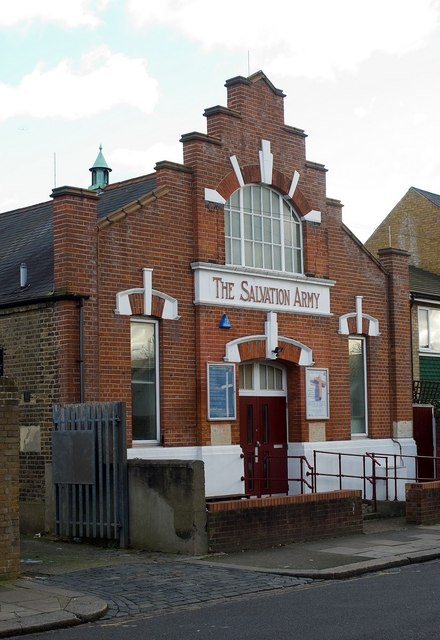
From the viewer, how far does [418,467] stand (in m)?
22.8

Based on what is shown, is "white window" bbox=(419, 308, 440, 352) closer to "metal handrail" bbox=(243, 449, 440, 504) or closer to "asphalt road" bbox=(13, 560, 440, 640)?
"metal handrail" bbox=(243, 449, 440, 504)

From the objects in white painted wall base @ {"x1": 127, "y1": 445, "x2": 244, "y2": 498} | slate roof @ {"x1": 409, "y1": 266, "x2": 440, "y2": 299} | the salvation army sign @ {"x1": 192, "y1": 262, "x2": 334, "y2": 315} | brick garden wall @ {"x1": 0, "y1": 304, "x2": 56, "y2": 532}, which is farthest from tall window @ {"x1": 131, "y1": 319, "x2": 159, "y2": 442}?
slate roof @ {"x1": 409, "y1": 266, "x2": 440, "y2": 299}

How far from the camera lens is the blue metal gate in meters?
14.8

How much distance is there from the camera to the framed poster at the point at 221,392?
60.7ft

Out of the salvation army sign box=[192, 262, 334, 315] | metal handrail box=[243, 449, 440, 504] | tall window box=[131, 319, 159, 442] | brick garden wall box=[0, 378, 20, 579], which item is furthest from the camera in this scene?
metal handrail box=[243, 449, 440, 504]

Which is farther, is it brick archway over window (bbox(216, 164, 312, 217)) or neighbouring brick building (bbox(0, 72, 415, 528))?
brick archway over window (bbox(216, 164, 312, 217))

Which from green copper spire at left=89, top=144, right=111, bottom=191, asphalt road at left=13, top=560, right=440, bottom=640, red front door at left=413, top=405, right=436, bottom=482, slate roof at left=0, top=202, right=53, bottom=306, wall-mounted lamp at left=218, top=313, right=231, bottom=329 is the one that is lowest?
asphalt road at left=13, top=560, right=440, bottom=640

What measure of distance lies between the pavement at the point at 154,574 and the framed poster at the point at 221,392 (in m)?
3.74

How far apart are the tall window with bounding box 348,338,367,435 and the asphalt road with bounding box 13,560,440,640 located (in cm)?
1016

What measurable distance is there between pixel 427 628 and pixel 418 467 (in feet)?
46.4

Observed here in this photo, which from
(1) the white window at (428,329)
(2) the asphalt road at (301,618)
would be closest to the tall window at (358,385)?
(1) the white window at (428,329)

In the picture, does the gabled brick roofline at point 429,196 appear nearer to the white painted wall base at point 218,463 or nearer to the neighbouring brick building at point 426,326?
the neighbouring brick building at point 426,326

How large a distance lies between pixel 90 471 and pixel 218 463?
3.73 metres

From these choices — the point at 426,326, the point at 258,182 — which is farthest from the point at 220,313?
the point at 426,326
